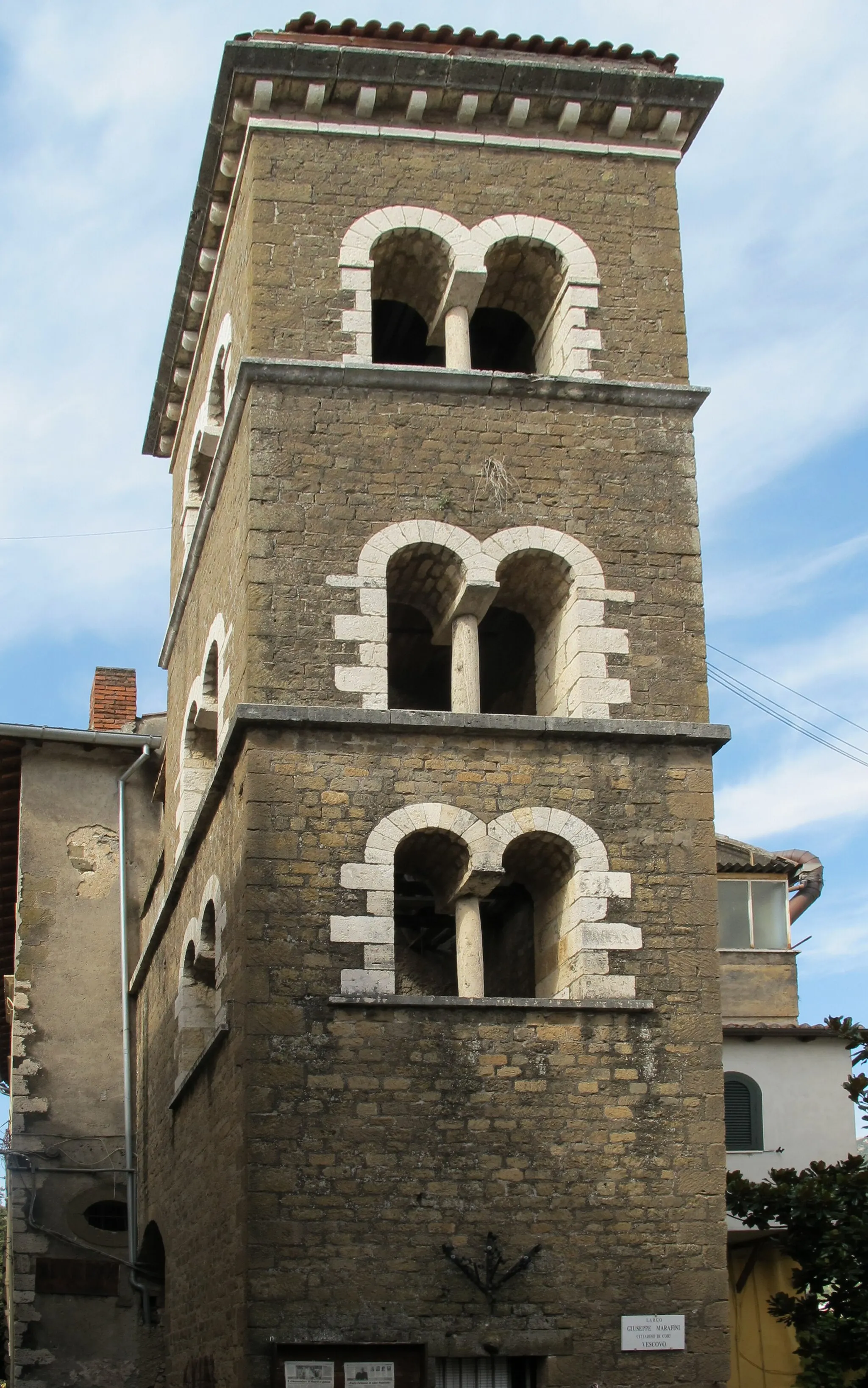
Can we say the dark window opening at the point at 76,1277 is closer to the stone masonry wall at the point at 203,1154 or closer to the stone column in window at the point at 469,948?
the stone masonry wall at the point at 203,1154

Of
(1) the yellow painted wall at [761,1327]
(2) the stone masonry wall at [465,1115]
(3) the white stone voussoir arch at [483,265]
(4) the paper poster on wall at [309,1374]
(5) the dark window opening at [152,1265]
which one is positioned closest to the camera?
(4) the paper poster on wall at [309,1374]

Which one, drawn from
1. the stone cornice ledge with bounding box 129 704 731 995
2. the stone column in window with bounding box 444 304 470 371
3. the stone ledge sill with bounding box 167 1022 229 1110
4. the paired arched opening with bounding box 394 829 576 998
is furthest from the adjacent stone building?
the stone column in window with bounding box 444 304 470 371

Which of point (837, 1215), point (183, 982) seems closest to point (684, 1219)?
point (837, 1215)

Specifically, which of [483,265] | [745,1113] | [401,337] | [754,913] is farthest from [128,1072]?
[754,913]

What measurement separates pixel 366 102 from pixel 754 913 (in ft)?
42.1

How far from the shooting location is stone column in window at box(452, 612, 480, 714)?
1354cm

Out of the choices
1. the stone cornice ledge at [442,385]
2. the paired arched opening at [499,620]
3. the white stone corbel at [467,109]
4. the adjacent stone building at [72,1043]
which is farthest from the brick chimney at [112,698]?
the white stone corbel at [467,109]

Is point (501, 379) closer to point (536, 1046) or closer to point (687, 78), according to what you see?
point (687, 78)

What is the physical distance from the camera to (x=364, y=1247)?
38.4 ft

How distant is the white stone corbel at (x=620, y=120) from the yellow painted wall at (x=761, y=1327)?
29.4 feet

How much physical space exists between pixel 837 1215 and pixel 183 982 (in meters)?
5.63

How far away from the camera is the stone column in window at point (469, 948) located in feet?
41.5

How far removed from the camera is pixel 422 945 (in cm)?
1608

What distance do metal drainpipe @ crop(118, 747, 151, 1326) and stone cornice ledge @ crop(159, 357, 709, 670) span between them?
19.2ft
